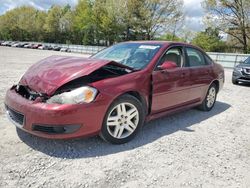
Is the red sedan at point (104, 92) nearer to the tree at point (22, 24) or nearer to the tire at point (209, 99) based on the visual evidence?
the tire at point (209, 99)

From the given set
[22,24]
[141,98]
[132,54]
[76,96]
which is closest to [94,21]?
[22,24]

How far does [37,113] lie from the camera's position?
302 centimetres

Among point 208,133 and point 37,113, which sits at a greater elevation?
point 37,113

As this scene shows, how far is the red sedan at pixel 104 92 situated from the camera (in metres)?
3.07

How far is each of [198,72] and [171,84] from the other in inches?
41.1

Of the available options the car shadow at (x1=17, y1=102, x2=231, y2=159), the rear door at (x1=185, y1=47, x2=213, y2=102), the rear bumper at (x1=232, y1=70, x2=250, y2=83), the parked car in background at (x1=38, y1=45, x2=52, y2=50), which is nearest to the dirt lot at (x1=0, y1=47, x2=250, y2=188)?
the car shadow at (x1=17, y1=102, x2=231, y2=159)

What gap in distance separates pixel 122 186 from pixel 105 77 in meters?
1.43

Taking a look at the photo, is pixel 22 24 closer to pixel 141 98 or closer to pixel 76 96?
pixel 141 98

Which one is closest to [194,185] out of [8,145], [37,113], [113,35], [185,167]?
[185,167]

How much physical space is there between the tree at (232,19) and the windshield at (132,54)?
2784 centimetres

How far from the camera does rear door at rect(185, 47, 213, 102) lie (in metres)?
4.88

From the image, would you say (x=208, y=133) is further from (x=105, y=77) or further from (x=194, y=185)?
(x=105, y=77)

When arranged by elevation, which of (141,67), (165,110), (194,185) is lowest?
(194,185)

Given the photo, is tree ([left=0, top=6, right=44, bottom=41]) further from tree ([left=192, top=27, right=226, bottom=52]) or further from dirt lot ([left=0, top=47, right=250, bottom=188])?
dirt lot ([left=0, top=47, right=250, bottom=188])
